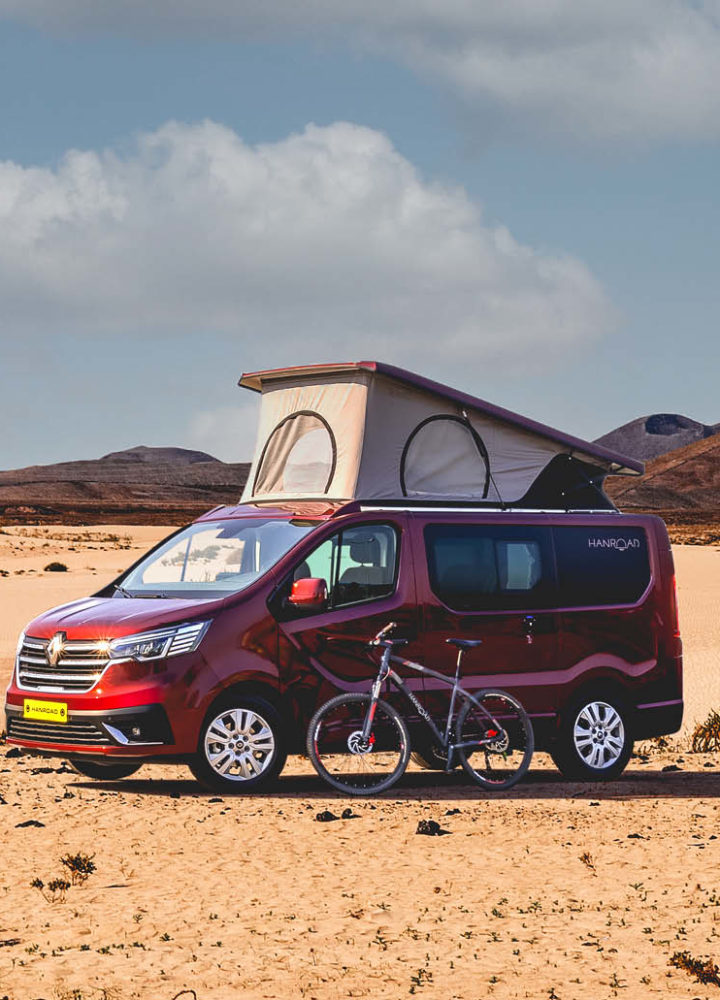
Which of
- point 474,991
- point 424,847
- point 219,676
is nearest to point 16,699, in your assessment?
point 219,676

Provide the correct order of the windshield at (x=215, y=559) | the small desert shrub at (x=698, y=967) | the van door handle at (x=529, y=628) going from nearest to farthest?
1. the small desert shrub at (x=698, y=967)
2. the windshield at (x=215, y=559)
3. the van door handle at (x=529, y=628)

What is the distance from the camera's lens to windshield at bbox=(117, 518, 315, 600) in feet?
38.8

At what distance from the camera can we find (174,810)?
10.6 metres

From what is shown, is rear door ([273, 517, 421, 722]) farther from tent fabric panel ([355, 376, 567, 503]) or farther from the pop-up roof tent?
tent fabric panel ([355, 376, 567, 503])

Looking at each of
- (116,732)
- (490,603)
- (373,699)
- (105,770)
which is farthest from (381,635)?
(105,770)

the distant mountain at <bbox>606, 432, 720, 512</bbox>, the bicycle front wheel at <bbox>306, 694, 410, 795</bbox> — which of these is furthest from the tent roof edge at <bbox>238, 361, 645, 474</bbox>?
the distant mountain at <bbox>606, 432, 720, 512</bbox>

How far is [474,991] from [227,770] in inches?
199

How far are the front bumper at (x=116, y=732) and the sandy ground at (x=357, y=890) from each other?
0.39m

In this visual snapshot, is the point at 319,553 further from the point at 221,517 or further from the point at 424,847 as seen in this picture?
the point at 424,847

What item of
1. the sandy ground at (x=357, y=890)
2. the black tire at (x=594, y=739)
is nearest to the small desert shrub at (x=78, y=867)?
the sandy ground at (x=357, y=890)

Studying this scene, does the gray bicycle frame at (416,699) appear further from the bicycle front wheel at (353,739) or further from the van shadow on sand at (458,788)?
the van shadow on sand at (458,788)

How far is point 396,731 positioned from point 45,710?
2.62 meters

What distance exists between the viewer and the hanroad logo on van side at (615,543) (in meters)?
13.0

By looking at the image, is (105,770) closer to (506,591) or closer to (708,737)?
(506,591)
